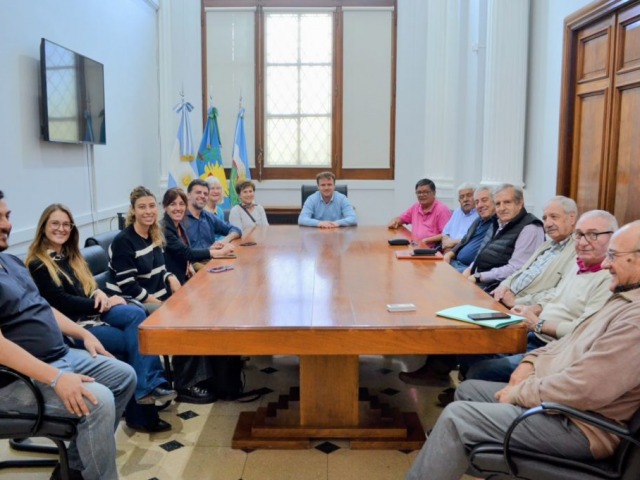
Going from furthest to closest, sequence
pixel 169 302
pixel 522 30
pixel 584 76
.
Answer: pixel 522 30 < pixel 584 76 < pixel 169 302

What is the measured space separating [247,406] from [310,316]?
123cm

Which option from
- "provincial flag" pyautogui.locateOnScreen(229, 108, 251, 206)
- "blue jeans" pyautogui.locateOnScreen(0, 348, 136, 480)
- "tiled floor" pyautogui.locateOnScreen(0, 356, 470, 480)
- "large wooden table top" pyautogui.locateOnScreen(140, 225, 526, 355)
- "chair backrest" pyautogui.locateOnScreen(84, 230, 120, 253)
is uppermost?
"provincial flag" pyautogui.locateOnScreen(229, 108, 251, 206)

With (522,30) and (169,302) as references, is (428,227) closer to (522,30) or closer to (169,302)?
(522,30)

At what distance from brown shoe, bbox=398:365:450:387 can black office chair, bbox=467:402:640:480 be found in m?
1.77

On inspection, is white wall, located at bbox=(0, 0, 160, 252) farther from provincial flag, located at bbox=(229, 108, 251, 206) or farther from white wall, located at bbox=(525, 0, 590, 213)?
white wall, located at bbox=(525, 0, 590, 213)

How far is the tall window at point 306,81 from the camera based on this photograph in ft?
26.0

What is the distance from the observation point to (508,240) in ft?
12.2

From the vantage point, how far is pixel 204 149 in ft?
24.8

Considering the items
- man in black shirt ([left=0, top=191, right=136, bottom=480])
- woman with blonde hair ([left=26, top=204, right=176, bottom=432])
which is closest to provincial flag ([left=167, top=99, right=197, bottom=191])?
woman with blonde hair ([left=26, top=204, right=176, bottom=432])

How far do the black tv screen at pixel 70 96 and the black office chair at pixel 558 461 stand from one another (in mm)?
3779

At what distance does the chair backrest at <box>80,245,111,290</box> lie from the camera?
11.2 ft

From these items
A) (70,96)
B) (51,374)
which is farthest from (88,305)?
(70,96)

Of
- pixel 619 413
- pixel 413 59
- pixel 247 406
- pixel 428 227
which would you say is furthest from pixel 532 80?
pixel 619 413

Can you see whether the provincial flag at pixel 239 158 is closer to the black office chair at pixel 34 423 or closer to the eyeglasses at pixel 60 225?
the eyeglasses at pixel 60 225
